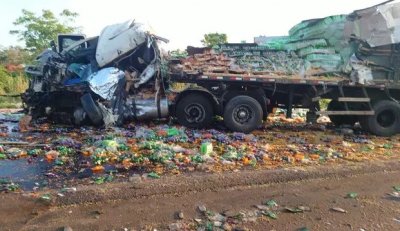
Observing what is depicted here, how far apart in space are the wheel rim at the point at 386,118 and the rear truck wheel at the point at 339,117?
712 millimetres

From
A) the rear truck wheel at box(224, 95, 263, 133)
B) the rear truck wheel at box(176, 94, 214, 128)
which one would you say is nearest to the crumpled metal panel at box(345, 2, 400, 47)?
the rear truck wheel at box(224, 95, 263, 133)

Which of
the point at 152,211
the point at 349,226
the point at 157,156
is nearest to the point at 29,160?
the point at 157,156

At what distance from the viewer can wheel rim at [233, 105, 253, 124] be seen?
909cm

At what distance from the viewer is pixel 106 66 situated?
941 cm

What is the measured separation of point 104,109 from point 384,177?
565 centimetres

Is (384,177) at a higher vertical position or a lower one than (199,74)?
lower

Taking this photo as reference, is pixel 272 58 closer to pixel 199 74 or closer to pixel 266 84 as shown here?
pixel 266 84

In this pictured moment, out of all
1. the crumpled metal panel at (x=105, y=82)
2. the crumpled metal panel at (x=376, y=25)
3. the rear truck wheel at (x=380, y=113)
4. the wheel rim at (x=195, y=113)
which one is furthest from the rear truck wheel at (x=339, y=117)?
the crumpled metal panel at (x=105, y=82)

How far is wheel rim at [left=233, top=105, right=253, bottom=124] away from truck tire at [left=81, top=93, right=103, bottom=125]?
2.94 meters

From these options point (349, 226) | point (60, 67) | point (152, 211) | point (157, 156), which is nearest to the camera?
point (349, 226)

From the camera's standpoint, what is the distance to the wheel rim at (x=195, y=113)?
9117 millimetres

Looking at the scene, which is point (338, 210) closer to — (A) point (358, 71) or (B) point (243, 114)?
(B) point (243, 114)

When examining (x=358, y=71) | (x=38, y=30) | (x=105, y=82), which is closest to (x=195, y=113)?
(x=105, y=82)

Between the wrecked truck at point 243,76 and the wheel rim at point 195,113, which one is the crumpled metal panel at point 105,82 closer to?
the wrecked truck at point 243,76
